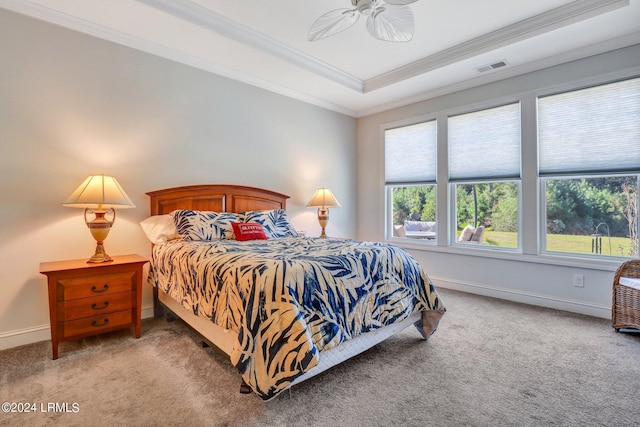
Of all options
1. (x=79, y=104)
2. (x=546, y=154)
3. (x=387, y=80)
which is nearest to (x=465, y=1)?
(x=387, y=80)

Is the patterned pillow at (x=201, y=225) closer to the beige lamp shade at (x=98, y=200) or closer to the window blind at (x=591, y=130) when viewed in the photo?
the beige lamp shade at (x=98, y=200)

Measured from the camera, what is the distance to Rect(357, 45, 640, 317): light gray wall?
3039 mm

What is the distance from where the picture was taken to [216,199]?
3502 mm

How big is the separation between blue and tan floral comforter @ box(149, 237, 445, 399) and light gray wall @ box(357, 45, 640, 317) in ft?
5.68

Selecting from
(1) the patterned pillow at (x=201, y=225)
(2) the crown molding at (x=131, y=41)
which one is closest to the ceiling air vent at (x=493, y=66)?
(2) the crown molding at (x=131, y=41)

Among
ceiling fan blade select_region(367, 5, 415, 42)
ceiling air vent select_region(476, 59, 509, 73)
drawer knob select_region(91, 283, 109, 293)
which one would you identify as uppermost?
ceiling air vent select_region(476, 59, 509, 73)

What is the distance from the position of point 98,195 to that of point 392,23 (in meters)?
2.60

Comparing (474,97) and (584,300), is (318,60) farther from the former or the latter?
(584,300)

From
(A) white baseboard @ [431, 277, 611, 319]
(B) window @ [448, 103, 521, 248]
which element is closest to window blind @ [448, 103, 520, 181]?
(B) window @ [448, 103, 521, 248]

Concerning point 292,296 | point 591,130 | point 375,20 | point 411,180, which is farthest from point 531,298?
point 375,20

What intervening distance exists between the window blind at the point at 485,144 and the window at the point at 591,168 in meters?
0.27

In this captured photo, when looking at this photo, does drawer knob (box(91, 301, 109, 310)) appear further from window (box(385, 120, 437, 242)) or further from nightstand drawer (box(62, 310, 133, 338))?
window (box(385, 120, 437, 242))

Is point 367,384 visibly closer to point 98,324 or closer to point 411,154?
point 98,324

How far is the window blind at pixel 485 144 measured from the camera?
143 inches
